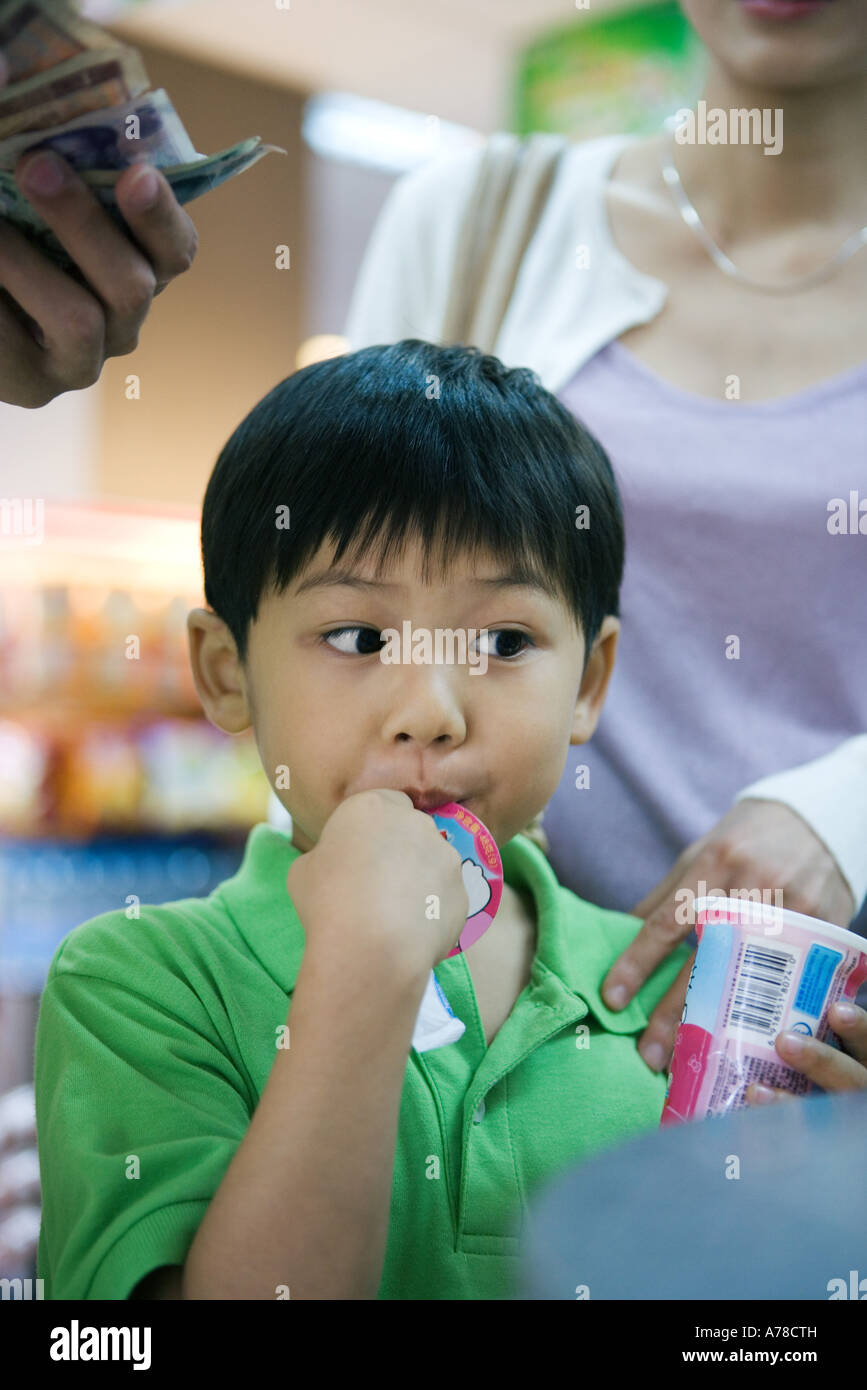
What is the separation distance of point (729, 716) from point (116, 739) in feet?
6.83

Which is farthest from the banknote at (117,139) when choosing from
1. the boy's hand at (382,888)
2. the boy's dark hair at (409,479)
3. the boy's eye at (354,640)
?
the boy's hand at (382,888)

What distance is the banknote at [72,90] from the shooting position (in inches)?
27.1

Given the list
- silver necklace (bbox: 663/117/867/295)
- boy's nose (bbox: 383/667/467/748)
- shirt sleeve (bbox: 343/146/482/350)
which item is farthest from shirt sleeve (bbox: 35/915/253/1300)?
silver necklace (bbox: 663/117/867/295)

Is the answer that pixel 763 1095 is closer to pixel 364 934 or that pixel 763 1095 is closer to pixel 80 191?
pixel 364 934

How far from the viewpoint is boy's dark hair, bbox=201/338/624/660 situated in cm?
89

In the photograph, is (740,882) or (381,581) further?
(740,882)

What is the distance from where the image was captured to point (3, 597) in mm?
2742

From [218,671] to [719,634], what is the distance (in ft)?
1.67

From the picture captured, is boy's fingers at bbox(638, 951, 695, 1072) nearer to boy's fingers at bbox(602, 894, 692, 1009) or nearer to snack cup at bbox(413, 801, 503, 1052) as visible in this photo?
boy's fingers at bbox(602, 894, 692, 1009)

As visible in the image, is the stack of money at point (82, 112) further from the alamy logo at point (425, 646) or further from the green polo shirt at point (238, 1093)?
the green polo shirt at point (238, 1093)

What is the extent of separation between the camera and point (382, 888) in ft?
2.42

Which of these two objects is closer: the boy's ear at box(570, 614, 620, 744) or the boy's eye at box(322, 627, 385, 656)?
the boy's eye at box(322, 627, 385, 656)

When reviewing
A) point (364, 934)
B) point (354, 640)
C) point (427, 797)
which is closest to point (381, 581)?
point (354, 640)

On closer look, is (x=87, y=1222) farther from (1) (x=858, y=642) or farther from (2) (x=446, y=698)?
(1) (x=858, y=642)
